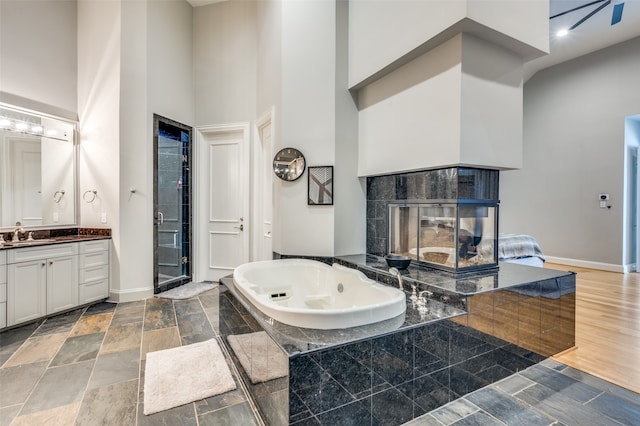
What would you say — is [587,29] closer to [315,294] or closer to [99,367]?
[315,294]

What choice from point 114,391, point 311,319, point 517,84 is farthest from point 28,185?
point 517,84

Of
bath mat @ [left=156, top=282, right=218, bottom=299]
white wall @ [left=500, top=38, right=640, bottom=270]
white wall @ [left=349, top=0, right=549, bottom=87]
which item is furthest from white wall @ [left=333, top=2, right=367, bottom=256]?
white wall @ [left=500, top=38, right=640, bottom=270]

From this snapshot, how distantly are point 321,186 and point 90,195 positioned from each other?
9.81 feet

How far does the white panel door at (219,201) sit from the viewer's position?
4.55 metres

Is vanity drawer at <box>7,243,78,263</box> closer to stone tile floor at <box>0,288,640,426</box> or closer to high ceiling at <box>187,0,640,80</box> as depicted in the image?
stone tile floor at <box>0,288,640,426</box>

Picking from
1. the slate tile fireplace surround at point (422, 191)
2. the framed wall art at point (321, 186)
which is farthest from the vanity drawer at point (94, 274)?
the slate tile fireplace surround at point (422, 191)

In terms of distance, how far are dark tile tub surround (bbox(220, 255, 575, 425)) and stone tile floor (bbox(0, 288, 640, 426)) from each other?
0.39 feet

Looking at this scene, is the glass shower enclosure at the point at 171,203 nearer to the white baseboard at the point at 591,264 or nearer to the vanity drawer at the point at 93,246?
the vanity drawer at the point at 93,246

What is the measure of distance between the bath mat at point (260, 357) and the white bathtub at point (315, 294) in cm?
16

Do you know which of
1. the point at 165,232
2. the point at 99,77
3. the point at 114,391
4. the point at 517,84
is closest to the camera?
the point at 114,391

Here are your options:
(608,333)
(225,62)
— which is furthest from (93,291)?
(608,333)

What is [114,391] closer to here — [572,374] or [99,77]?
[572,374]

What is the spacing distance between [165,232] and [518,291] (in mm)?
4143

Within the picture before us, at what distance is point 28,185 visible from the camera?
3408 mm
